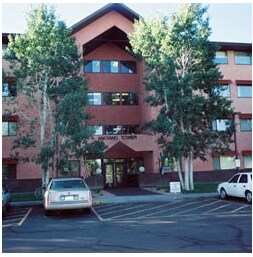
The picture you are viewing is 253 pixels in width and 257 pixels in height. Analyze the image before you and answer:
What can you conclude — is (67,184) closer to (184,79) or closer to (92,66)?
(184,79)

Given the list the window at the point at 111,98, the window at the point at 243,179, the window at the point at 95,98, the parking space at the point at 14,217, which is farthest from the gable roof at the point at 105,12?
the window at the point at 243,179

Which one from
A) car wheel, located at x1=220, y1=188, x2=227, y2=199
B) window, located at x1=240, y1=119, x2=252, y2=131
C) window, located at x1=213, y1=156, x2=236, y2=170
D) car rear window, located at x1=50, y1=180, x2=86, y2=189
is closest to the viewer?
car rear window, located at x1=50, y1=180, x2=86, y2=189

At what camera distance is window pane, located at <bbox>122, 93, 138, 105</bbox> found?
3294 centimetres

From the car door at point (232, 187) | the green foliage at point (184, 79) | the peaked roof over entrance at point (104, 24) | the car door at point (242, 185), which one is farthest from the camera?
the peaked roof over entrance at point (104, 24)

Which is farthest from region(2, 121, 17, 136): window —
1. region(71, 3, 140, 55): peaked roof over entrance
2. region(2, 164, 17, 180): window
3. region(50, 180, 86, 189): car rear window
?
region(50, 180, 86, 189): car rear window

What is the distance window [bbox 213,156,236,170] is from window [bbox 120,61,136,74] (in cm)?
1051

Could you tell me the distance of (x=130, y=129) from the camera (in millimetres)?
32812

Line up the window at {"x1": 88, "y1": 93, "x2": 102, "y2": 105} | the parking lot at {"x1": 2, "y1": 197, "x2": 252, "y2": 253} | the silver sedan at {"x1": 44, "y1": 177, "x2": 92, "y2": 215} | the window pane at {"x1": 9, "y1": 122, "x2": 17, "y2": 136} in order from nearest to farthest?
the parking lot at {"x1": 2, "y1": 197, "x2": 252, "y2": 253}, the silver sedan at {"x1": 44, "y1": 177, "x2": 92, "y2": 215}, the window pane at {"x1": 9, "y1": 122, "x2": 17, "y2": 136}, the window at {"x1": 88, "y1": 93, "x2": 102, "y2": 105}

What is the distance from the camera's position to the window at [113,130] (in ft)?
105

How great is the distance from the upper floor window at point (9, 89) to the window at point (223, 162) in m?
17.3

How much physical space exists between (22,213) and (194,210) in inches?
294

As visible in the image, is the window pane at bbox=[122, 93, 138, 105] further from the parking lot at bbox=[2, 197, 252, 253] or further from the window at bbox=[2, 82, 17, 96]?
the parking lot at bbox=[2, 197, 252, 253]

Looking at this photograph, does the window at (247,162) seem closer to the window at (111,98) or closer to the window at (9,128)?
the window at (111,98)

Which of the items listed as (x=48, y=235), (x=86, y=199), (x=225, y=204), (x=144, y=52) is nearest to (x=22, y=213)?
(x=86, y=199)
